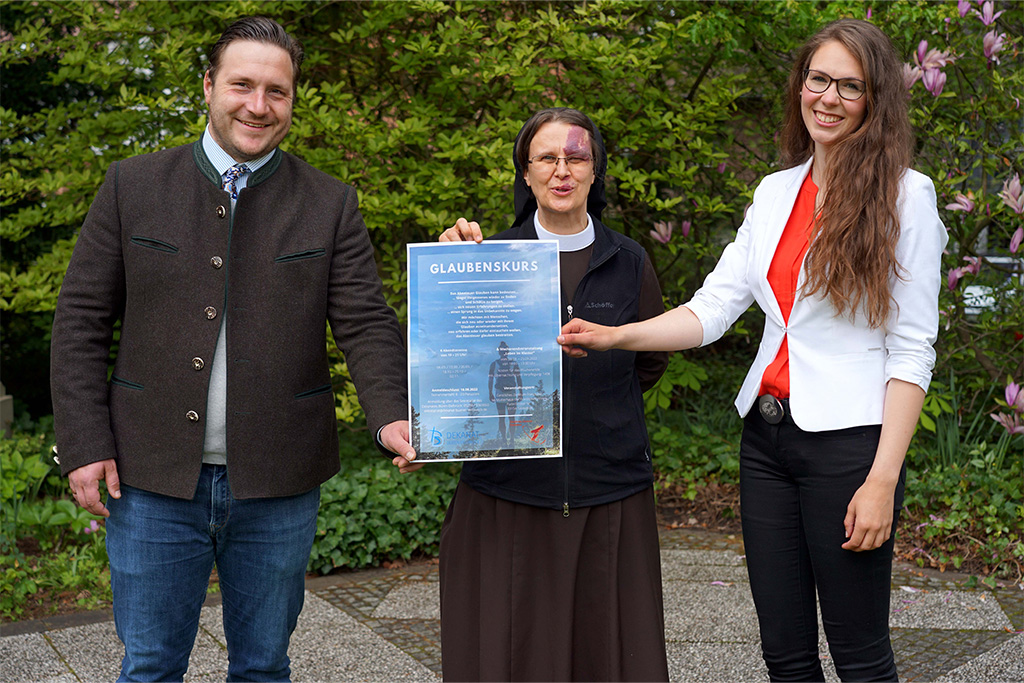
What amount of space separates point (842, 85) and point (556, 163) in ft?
2.65

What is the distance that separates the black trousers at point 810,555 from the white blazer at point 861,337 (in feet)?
0.23

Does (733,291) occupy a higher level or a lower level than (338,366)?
higher

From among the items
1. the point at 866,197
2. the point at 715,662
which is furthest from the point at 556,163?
the point at 715,662

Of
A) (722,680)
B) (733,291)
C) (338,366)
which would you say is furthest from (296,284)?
(338,366)

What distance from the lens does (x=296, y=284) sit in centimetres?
253

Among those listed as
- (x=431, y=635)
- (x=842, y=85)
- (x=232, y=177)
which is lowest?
(x=431, y=635)

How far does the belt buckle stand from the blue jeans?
1284mm

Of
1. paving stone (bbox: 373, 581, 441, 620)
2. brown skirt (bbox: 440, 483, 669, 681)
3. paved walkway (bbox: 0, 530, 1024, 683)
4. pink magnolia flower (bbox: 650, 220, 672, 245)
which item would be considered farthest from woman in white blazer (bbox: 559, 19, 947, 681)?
pink magnolia flower (bbox: 650, 220, 672, 245)

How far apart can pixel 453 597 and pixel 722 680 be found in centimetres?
153

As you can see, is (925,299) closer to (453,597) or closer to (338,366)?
(453,597)

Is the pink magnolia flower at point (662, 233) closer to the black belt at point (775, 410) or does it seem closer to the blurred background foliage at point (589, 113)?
the blurred background foliage at point (589, 113)

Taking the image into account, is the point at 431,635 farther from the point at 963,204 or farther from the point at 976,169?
the point at 976,169

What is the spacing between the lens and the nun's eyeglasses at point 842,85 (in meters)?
2.39

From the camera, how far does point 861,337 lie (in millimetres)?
2404
